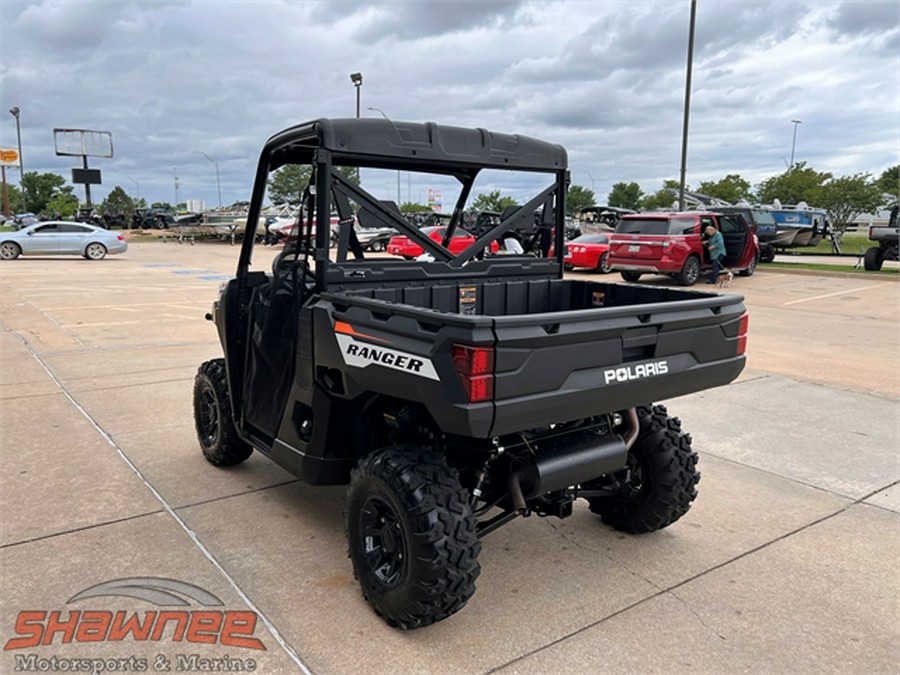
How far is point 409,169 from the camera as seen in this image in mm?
3723

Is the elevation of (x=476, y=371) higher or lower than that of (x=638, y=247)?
lower

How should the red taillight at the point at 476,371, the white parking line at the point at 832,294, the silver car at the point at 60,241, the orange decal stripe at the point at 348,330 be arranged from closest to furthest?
the red taillight at the point at 476,371 → the orange decal stripe at the point at 348,330 → the white parking line at the point at 832,294 → the silver car at the point at 60,241

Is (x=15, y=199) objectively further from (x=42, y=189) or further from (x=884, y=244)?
(x=884, y=244)

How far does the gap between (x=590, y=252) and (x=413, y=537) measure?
54.7ft

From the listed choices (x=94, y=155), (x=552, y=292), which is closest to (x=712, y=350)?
(x=552, y=292)

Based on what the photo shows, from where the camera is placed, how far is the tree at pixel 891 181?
52156 mm

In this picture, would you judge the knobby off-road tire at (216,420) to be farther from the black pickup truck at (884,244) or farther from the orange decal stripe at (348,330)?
the black pickup truck at (884,244)

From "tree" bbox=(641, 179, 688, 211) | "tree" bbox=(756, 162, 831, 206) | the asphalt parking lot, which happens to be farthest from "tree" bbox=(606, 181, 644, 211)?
the asphalt parking lot

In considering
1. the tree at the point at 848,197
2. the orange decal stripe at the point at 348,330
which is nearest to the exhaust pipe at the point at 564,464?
the orange decal stripe at the point at 348,330

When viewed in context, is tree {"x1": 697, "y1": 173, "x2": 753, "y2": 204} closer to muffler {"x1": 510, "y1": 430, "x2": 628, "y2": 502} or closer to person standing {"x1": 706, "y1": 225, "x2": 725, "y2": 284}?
person standing {"x1": 706, "y1": 225, "x2": 725, "y2": 284}

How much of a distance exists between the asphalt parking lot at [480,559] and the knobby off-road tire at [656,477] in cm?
15

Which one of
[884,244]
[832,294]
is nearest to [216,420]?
[832,294]

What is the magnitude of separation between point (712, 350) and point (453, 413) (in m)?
1.40

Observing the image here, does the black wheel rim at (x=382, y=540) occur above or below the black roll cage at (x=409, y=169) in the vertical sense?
below
